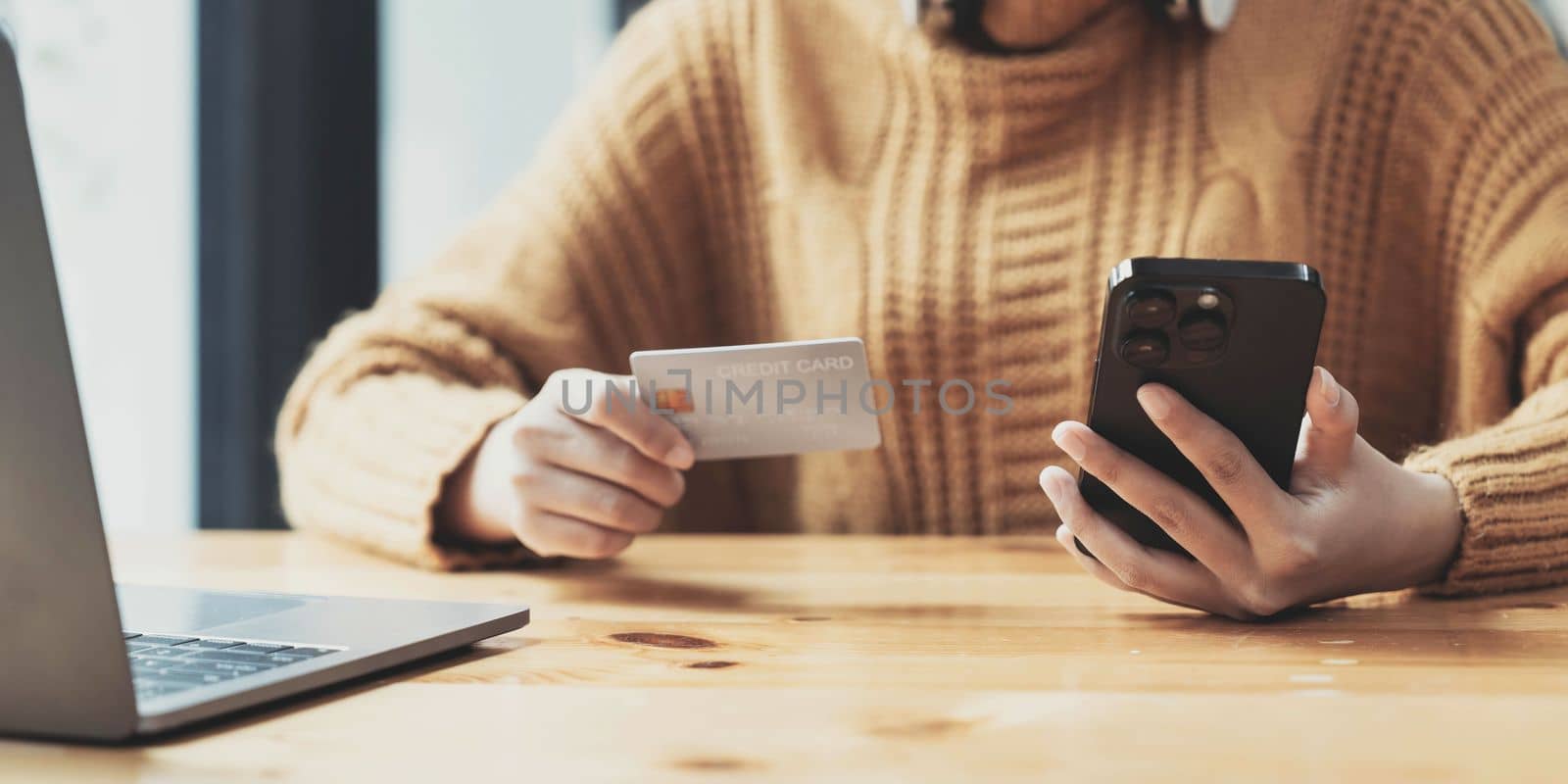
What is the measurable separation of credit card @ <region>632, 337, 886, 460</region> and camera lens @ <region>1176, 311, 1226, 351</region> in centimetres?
20

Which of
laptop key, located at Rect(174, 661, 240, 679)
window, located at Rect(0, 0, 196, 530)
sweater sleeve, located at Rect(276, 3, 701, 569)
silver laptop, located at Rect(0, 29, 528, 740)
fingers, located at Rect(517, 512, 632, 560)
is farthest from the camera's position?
window, located at Rect(0, 0, 196, 530)

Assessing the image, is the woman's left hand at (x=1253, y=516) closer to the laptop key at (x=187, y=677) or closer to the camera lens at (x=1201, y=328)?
the camera lens at (x=1201, y=328)

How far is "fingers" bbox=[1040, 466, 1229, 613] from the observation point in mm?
641

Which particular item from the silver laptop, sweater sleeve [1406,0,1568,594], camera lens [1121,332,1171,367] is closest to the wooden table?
the silver laptop

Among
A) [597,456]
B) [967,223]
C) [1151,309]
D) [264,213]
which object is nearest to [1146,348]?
[1151,309]

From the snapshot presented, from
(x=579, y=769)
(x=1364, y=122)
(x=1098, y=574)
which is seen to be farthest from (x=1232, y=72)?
(x=579, y=769)

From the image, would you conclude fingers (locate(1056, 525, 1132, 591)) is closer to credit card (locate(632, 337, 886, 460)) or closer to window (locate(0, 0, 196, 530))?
credit card (locate(632, 337, 886, 460))

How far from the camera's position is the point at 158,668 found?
1.59 feet

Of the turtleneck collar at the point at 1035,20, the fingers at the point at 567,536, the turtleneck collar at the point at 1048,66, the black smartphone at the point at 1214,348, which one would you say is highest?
the turtleneck collar at the point at 1035,20

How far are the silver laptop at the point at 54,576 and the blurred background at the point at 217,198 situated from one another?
1.07m

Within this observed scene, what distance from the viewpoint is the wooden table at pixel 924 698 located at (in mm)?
405

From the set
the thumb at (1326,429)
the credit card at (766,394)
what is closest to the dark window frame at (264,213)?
the credit card at (766,394)

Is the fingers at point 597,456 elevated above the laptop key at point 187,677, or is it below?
above

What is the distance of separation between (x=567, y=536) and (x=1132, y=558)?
1.24 ft
